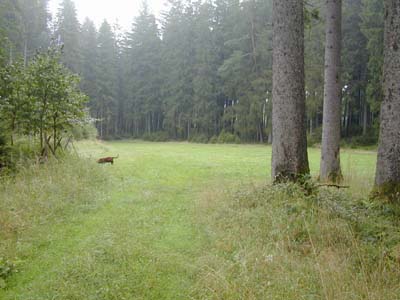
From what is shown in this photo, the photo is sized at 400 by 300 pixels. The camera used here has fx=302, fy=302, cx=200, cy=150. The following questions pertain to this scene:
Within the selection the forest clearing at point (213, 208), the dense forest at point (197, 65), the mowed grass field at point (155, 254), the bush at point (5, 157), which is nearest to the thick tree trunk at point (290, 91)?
the forest clearing at point (213, 208)

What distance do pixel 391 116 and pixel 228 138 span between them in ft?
76.8

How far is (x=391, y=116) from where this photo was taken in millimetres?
4590

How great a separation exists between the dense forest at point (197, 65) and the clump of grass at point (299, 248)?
16.4m

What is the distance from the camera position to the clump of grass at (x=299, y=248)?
2506 millimetres

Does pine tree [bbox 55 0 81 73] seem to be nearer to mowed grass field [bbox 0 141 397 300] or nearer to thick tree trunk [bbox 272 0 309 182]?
mowed grass field [bbox 0 141 397 300]

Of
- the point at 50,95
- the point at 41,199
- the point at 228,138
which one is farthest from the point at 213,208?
the point at 228,138

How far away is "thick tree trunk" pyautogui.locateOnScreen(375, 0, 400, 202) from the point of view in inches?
179

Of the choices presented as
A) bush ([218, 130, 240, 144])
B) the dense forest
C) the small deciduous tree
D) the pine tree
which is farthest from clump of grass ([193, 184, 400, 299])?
the pine tree

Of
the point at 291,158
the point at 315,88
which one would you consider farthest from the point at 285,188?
the point at 315,88

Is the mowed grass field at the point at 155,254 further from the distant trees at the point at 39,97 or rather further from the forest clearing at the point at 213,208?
the distant trees at the point at 39,97

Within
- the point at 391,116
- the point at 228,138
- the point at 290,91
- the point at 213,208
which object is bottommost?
the point at 213,208

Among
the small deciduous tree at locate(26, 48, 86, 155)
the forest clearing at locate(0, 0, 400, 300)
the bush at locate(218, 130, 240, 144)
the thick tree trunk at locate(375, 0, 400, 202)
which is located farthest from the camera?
the bush at locate(218, 130, 240, 144)

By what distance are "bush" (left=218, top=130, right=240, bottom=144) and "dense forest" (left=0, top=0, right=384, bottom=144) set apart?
13cm

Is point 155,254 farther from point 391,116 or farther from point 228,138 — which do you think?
point 228,138
